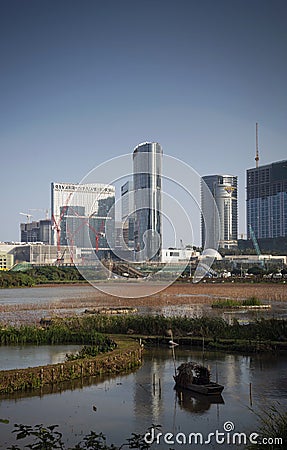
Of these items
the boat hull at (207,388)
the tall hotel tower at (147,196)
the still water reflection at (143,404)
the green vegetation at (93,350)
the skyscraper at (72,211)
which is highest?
the skyscraper at (72,211)

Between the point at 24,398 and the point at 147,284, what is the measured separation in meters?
36.7

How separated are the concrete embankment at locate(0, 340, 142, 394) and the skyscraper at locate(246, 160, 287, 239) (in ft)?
375

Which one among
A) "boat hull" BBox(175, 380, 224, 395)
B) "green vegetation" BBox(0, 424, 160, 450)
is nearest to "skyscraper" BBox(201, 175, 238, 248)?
"boat hull" BBox(175, 380, 224, 395)

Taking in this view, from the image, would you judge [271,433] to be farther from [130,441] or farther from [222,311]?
[222,311]

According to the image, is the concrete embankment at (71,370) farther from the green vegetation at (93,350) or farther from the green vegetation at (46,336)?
the green vegetation at (46,336)

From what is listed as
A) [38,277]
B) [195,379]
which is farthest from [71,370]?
[38,277]

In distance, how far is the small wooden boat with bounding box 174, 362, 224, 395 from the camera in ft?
33.1

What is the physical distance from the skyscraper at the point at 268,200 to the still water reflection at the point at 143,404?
115531mm

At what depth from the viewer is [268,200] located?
134250mm

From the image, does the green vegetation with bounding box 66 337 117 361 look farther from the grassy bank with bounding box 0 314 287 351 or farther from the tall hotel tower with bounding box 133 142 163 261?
the tall hotel tower with bounding box 133 142 163 261

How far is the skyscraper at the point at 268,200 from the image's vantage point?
128625mm

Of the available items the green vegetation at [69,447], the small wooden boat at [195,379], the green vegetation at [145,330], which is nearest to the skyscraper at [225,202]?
the green vegetation at [145,330]

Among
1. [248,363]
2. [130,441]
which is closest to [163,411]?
[130,441]

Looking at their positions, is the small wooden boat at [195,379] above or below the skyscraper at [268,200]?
below
